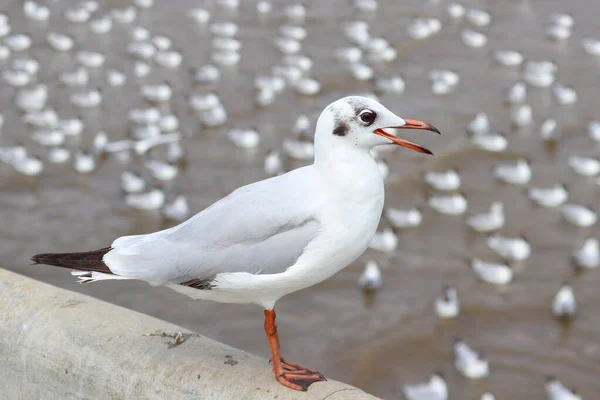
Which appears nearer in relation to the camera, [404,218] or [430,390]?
[430,390]

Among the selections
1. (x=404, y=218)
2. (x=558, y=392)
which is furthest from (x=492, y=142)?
(x=558, y=392)

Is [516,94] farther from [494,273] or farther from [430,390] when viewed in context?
[430,390]

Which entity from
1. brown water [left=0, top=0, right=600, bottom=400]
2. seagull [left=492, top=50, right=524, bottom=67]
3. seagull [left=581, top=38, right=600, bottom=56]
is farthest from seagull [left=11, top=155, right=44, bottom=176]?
seagull [left=581, top=38, right=600, bottom=56]

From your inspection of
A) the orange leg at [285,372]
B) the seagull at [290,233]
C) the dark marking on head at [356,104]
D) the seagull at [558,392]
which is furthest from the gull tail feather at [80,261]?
the seagull at [558,392]

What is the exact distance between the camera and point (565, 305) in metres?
7.81

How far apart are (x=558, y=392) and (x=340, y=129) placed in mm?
3251

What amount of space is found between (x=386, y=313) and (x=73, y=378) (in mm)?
3370

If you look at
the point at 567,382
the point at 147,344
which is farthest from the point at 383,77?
the point at 147,344

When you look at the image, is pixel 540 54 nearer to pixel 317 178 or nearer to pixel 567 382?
pixel 567 382

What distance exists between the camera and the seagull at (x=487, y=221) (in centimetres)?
895

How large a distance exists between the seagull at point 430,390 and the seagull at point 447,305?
0.77m

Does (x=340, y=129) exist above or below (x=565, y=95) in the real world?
above

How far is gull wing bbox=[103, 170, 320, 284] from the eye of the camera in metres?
4.59

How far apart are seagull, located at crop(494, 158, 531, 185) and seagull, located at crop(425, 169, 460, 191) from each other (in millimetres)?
441
